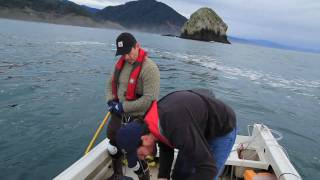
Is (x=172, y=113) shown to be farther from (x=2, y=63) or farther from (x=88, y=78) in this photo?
(x=2, y=63)

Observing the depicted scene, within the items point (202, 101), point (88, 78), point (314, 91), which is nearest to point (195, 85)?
point (88, 78)

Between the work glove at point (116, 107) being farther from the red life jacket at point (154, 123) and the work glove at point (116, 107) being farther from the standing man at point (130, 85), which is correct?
the red life jacket at point (154, 123)

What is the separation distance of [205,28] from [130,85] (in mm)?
127592

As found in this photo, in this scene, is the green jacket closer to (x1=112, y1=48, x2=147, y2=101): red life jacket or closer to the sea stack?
(x1=112, y1=48, x2=147, y2=101): red life jacket

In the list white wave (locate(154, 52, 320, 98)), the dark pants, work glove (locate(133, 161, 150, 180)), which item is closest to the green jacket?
the dark pants

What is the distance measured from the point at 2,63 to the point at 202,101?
19.8m

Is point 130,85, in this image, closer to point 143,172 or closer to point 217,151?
point 143,172

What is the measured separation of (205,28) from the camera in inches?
5054

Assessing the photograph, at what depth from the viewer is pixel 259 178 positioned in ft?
16.2

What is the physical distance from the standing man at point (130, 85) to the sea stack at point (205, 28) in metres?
123

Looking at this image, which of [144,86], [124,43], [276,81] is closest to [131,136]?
[124,43]

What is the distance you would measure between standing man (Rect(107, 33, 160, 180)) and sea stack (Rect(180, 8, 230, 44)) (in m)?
123

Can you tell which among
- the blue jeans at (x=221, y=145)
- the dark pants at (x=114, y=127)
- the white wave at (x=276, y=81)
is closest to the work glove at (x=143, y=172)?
the dark pants at (x=114, y=127)

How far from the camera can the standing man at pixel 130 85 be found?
4.22 meters
